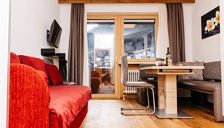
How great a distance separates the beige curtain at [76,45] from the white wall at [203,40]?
106 inches

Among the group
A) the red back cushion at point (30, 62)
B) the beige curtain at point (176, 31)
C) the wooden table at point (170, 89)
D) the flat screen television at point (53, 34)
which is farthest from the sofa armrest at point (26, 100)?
the beige curtain at point (176, 31)

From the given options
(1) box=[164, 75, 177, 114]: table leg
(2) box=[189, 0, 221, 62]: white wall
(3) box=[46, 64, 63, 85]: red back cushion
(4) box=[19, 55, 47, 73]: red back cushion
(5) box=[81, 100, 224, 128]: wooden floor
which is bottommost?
(5) box=[81, 100, 224, 128]: wooden floor

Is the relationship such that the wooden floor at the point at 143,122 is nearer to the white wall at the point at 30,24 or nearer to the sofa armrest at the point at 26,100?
the white wall at the point at 30,24

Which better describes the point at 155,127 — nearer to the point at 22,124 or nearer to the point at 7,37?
the point at 22,124

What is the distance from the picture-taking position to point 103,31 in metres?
5.84

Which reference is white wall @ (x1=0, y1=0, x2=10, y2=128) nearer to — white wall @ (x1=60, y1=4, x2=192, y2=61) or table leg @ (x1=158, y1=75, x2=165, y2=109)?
table leg @ (x1=158, y1=75, x2=165, y2=109)

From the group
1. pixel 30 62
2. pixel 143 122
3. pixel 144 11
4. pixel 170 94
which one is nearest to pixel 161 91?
pixel 170 94

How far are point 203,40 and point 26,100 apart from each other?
4.54 meters

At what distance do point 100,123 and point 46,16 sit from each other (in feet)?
8.45

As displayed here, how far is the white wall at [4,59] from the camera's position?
76 centimetres

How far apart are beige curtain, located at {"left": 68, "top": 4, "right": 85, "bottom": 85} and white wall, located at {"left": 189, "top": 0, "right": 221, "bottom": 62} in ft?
8.85

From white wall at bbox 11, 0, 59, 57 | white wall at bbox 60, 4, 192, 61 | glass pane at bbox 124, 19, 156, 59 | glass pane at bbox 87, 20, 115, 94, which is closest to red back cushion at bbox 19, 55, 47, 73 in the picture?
white wall at bbox 11, 0, 59, 57

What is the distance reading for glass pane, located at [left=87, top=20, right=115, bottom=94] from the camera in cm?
579

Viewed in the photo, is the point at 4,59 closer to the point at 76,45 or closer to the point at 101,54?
the point at 76,45
